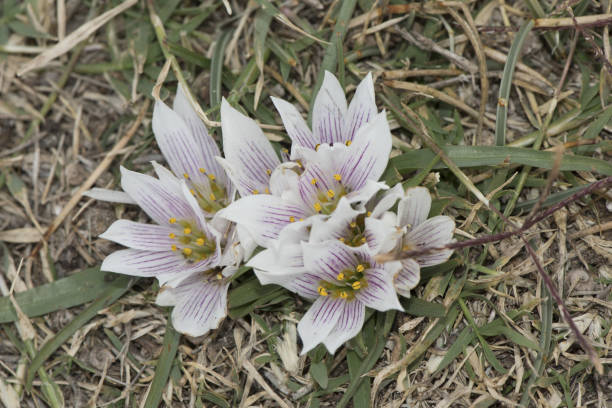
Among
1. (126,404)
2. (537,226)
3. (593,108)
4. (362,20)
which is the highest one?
(362,20)

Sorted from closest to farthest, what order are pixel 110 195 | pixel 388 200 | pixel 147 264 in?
pixel 388 200 < pixel 147 264 < pixel 110 195

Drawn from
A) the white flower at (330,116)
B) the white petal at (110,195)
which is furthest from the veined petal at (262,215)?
the white petal at (110,195)

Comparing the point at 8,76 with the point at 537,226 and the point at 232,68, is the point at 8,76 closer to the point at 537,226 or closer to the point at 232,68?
the point at 232,68

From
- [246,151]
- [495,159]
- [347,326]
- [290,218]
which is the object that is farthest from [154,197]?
[495,159]

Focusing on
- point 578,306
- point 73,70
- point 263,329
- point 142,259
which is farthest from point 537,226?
point 73,70

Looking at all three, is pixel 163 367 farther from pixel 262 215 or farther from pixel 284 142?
pixel 284 142

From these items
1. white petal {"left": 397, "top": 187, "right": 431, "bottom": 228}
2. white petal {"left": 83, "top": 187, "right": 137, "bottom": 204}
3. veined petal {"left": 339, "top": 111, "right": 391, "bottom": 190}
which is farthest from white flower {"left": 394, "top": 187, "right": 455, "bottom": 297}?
white petal {"left": 83, "top": 187, "right": 137, "bottom": 204}

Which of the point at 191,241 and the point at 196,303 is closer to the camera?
the point at 196,303
